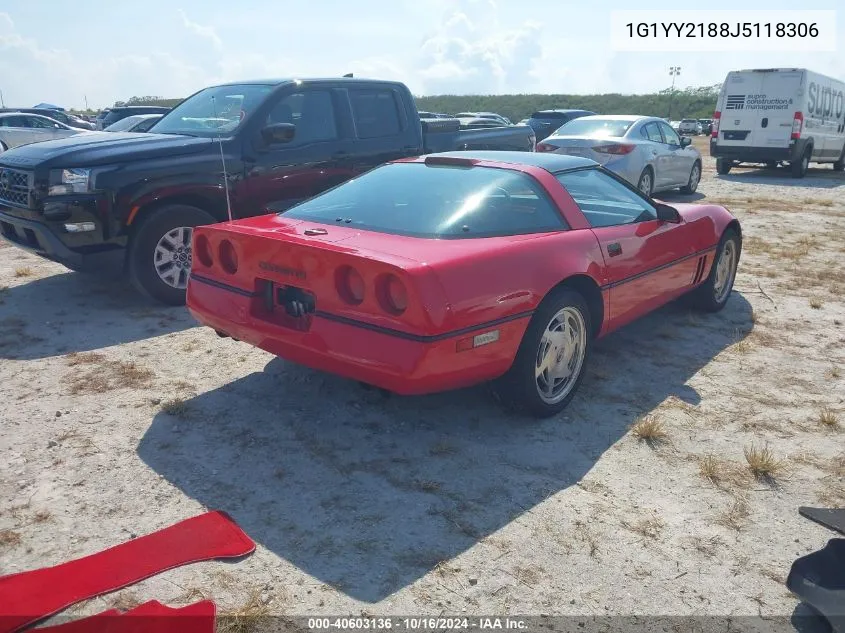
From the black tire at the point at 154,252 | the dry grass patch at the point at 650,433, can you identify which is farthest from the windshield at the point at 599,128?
the dry grass patch at the point at 650,433

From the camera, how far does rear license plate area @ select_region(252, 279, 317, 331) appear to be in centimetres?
342

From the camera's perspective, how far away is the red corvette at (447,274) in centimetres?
309

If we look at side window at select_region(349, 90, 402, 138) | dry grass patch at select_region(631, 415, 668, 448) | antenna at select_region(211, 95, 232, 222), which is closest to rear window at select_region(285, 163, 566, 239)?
dry grass patch at select_region(631, 415, 668, 448)

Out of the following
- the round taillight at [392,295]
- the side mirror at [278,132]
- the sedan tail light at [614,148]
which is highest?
the side mirror at [278,132]

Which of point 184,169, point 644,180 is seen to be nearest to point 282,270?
point 184,169

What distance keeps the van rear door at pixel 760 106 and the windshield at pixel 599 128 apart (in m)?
6.40

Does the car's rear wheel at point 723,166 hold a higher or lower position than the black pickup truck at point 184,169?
lower

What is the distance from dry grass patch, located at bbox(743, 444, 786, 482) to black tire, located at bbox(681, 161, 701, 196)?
35.6 ft

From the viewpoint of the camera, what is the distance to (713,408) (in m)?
4.00

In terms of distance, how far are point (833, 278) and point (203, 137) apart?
6.06 metres

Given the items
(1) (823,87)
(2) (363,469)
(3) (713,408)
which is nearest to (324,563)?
(2) (363,469)

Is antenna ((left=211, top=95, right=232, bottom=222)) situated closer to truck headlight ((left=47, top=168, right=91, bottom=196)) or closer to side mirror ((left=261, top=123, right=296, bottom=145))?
side mirror ((left=261, top=123, right=296, bottom=145))

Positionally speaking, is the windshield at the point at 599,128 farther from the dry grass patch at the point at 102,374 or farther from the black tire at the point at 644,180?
the dry grass patch at the point at 102,374

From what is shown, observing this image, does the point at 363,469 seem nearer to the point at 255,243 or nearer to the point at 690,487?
the point at 255,243
